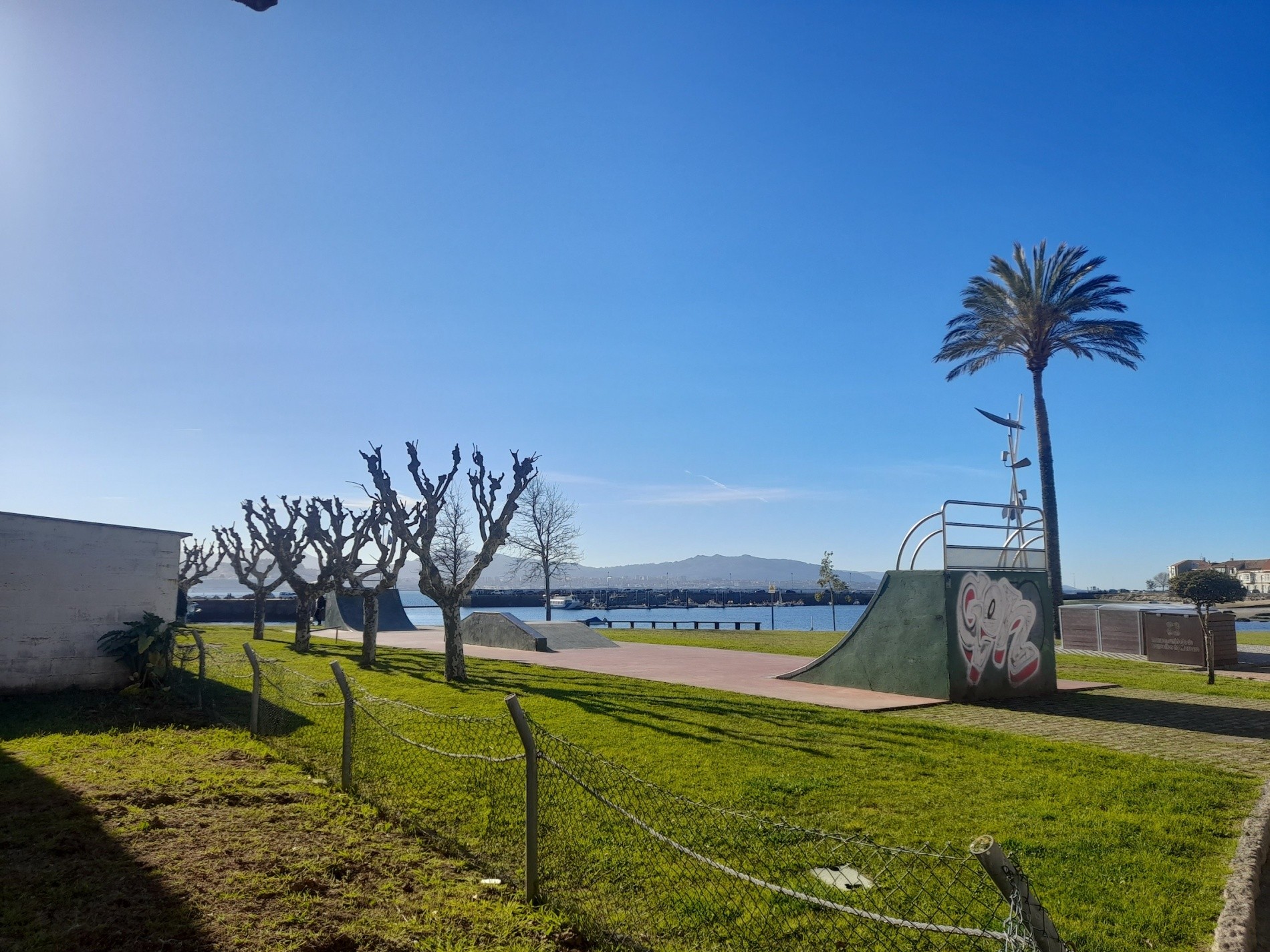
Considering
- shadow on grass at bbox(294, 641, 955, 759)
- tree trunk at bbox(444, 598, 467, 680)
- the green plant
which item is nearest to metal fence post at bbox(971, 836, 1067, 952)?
shadow on grass at bbox(294, 641, 955, 759)

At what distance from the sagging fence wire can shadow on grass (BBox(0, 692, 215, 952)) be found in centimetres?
190

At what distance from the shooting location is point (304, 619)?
24203 mm

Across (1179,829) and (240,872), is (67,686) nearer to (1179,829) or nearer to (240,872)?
(240,872)

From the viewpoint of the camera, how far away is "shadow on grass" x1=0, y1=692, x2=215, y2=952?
14.7ft

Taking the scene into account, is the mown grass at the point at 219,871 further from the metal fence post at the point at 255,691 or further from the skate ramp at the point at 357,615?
the skate ramp at the point at 357,615

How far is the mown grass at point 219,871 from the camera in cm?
453

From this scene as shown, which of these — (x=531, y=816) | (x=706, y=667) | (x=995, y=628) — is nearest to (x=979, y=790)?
(x=531, y=816)

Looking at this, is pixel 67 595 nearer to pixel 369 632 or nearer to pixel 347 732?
pixel 369 632

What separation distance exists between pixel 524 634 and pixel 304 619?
664cm

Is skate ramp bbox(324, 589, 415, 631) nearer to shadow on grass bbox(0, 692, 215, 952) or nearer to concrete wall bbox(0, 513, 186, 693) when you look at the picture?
concrete wall bbox(0, 513, 186, 693)

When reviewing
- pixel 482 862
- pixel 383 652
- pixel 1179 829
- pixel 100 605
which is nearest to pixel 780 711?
pixel 1179 829

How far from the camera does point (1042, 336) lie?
94.9 ft

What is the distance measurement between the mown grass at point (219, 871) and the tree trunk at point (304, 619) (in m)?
15.5

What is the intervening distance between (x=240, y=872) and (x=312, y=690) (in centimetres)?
808
